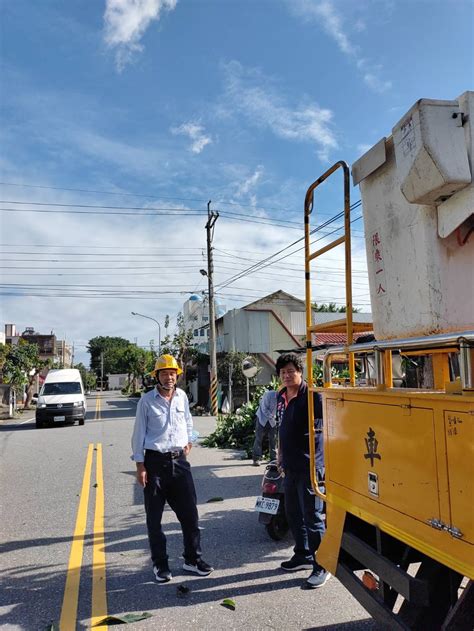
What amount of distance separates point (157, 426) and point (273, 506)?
1.60m

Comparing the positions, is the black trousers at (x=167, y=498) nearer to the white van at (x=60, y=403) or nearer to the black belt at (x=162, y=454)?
the black belt at (x=162, y=454)

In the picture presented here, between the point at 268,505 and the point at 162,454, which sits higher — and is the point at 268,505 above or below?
below

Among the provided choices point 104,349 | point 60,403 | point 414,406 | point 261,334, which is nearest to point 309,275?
point 414,406

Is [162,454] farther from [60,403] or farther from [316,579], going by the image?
[60,403]

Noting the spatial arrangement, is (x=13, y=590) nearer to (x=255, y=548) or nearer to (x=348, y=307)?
(x=255, y=548)

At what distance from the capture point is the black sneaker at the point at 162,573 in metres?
4.11

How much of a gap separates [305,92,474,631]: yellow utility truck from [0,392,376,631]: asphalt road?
36.2 inches

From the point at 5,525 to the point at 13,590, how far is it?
215cm

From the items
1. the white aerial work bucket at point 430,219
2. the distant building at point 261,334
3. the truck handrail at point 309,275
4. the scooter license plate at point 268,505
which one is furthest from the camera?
the distant building at point 261,334

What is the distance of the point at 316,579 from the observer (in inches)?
156

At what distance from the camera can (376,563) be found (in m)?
2.62

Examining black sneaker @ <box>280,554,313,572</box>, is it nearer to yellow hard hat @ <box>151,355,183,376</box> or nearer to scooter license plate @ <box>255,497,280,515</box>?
scooter license plate @ <box>255,497,280,515</box>

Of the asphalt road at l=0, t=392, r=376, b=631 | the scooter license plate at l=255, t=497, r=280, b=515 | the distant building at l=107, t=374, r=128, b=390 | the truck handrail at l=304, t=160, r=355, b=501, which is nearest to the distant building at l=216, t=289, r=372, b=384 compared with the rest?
the asphalt road at l=0, t=392, r=376, b=631

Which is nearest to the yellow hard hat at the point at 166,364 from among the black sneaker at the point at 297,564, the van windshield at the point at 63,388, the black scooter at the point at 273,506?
the black scooter at the point at 273,506
